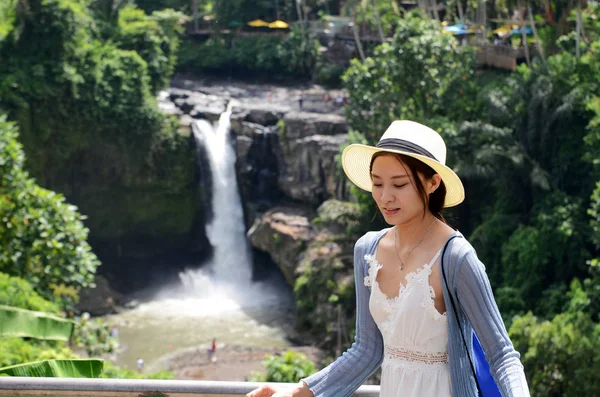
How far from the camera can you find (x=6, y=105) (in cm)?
2419

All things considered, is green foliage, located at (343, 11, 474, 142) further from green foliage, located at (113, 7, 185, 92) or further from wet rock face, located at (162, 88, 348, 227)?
green foliage, located at (113, 7, 185, 92)

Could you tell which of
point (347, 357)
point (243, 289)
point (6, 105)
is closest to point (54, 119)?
point (6, 105)

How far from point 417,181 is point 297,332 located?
1984 cm

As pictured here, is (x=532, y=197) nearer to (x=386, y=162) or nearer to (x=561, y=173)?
(x=561, y=173)

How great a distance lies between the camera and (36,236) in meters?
12.8

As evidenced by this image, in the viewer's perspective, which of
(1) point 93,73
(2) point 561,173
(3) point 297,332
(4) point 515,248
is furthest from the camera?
(1) point 93,73

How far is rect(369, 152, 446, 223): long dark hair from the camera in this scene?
2.68m

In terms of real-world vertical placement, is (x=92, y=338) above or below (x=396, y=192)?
below

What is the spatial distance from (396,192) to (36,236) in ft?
35.9

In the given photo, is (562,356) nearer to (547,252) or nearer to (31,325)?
(547,252)

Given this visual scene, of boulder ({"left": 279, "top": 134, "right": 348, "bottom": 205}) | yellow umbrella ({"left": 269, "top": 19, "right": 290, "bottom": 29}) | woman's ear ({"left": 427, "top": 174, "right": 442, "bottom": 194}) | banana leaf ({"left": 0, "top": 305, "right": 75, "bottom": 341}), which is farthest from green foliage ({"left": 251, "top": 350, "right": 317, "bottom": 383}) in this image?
yellow umbrella ({"left": 269, "top": 19, "right": 290, "bottom": 29})

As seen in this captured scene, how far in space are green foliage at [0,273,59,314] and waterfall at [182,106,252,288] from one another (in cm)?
1557

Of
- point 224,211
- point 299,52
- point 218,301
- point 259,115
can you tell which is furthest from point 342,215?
point 299,52

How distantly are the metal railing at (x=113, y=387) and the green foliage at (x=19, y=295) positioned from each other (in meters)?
8.54
